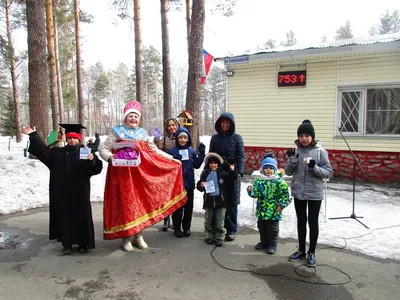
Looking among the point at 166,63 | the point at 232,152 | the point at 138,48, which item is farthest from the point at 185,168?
the point at 138,48

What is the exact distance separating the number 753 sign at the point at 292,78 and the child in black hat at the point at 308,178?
590 centimetres

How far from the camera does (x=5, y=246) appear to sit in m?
4.14

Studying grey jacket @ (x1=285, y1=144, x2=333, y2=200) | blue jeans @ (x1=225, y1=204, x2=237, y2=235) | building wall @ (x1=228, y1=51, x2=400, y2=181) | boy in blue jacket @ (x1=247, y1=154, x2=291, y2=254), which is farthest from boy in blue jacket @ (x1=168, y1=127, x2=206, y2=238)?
building wall @ (x1=228, y1=51, x2=400, y2=181)

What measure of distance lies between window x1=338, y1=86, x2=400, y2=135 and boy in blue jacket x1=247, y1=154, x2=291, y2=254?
5902 millimetres

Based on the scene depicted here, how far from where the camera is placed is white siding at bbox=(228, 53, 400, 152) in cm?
834

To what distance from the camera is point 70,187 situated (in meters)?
3.88

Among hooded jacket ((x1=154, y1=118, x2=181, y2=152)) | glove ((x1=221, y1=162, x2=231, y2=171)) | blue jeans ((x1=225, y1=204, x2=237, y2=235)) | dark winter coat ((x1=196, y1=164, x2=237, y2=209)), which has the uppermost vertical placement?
hooded jacket ((x1=154, y1=118, x2=181, y2=152))

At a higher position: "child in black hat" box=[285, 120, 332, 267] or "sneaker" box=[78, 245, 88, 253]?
"child in black hat" box=[285, 120, 332, 267]

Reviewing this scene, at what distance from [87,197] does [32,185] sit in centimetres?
472

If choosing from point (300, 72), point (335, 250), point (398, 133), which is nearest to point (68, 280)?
point (335, 250)

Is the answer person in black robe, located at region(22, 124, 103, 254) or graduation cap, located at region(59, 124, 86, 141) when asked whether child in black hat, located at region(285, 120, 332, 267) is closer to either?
person in black robe, located at region(22, 124, 103, 254)

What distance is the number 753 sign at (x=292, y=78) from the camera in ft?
29.6

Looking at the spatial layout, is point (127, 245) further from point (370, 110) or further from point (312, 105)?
point (370, 110)

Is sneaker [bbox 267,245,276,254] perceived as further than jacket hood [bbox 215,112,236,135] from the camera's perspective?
No
